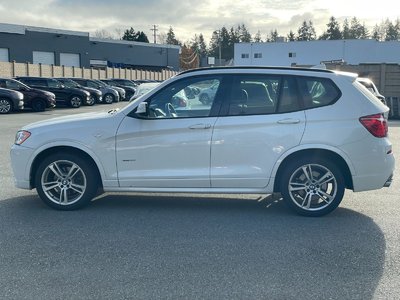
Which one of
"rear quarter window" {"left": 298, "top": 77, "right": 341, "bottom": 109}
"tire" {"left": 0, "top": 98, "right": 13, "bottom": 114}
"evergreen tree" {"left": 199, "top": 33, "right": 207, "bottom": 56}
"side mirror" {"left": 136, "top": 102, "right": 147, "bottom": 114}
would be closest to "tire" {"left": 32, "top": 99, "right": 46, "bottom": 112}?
"tire" {"left": 0, "top": 98, "right": 13, "bottom": 114}

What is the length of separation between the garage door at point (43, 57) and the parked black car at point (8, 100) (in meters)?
35.0

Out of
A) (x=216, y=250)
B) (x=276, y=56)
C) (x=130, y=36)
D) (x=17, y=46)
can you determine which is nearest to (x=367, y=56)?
(x=276, y=56)

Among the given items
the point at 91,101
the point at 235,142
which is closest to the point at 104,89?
the point at 91,101

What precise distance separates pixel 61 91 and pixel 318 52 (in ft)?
155

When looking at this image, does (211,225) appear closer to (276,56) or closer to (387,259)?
(387,259)

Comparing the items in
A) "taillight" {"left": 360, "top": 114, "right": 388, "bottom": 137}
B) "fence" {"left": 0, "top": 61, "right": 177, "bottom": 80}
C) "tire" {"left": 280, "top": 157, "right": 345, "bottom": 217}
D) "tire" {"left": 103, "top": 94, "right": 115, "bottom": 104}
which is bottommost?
"tire" {"left": 280, "top": 157, "right": 345, "bottom": 217}

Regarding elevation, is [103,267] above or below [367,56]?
below

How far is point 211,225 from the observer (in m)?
5.31

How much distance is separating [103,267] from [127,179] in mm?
1786

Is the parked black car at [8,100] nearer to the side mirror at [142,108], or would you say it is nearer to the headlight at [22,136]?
the headlight at [22,136]

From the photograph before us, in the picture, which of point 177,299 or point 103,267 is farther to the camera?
point 103,267

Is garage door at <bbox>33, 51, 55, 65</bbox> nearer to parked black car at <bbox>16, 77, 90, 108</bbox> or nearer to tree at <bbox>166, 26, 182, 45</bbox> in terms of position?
parked black car at <bbox>16, 77, 90, 108</bbox>

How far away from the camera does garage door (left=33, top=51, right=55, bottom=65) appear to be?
53725 millimetres

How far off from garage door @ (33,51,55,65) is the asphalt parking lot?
5173 centimetres
